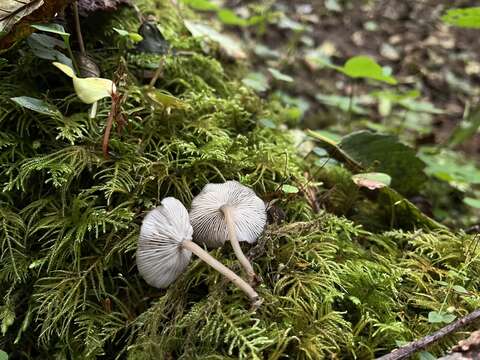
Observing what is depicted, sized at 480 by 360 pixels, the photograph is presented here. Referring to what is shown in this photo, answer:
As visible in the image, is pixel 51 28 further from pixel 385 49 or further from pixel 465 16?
pixel 385 49

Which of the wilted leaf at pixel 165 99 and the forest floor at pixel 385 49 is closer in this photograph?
the wilted leaf at pixel 165 99

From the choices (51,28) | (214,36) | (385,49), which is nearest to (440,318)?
(51,28)

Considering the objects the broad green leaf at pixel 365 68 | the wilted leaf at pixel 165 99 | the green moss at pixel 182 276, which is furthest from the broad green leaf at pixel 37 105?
the broad green leaf at pixel 365 68

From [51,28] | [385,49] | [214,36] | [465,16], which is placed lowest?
[385,49]

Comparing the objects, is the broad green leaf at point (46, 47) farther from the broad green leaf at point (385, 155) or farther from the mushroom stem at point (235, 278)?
the broad green leaf at point (385, 155)

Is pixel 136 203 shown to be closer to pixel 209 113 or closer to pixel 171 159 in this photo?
pixel 171 159

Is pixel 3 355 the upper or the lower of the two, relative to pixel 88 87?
lower

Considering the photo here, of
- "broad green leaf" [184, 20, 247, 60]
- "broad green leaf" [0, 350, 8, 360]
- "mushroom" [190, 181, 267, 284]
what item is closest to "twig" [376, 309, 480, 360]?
"mushroom" [190, 181, 267, 284]

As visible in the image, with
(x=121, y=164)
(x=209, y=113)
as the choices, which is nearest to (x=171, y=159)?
(x=121, y=164)
